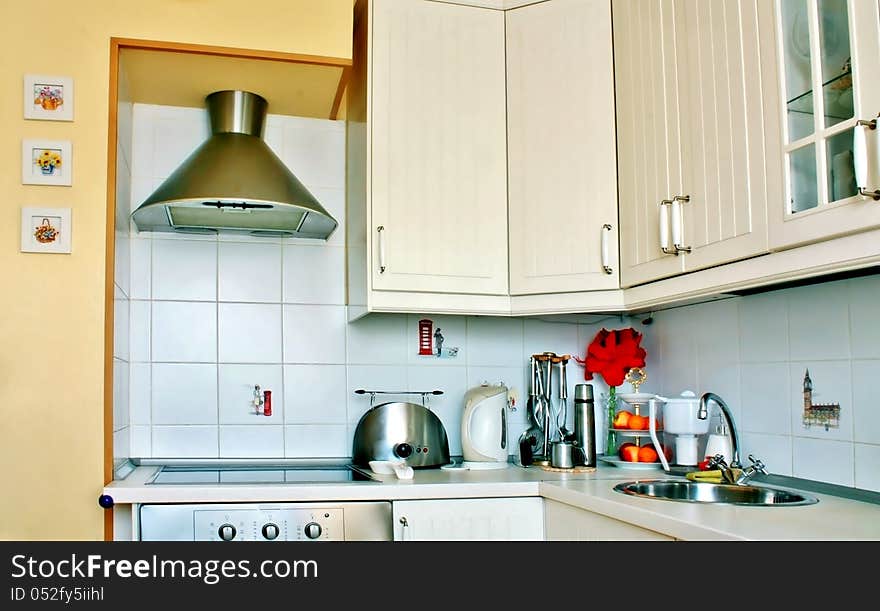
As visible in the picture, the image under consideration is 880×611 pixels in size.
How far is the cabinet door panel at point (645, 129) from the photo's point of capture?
225cm

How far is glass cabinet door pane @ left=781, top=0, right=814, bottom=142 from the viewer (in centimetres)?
173

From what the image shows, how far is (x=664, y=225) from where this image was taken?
2213 millimetres

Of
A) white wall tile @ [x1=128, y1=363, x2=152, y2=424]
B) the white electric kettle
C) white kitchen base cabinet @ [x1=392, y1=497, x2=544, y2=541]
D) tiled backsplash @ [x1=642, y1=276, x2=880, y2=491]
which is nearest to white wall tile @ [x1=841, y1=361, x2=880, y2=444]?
tiled backsplash @ [x1=642, y1=276, x2=880, y2=491]

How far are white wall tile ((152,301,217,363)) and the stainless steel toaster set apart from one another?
1.80ft

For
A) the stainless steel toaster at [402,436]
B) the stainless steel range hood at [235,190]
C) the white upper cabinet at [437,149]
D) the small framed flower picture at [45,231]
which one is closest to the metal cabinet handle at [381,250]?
the white upper cabinet at [437,149]

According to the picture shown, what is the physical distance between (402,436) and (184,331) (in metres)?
0.77

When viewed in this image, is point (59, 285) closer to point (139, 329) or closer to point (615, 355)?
point (139, 329)

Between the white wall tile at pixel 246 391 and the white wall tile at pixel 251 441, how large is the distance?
2 centimetres

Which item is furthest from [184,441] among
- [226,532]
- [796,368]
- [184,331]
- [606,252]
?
[796,368]

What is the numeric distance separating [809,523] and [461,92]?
1.58 meters

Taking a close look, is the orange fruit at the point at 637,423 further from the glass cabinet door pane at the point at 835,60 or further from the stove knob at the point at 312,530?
the glass cabinet door pane at the point at 835,60
